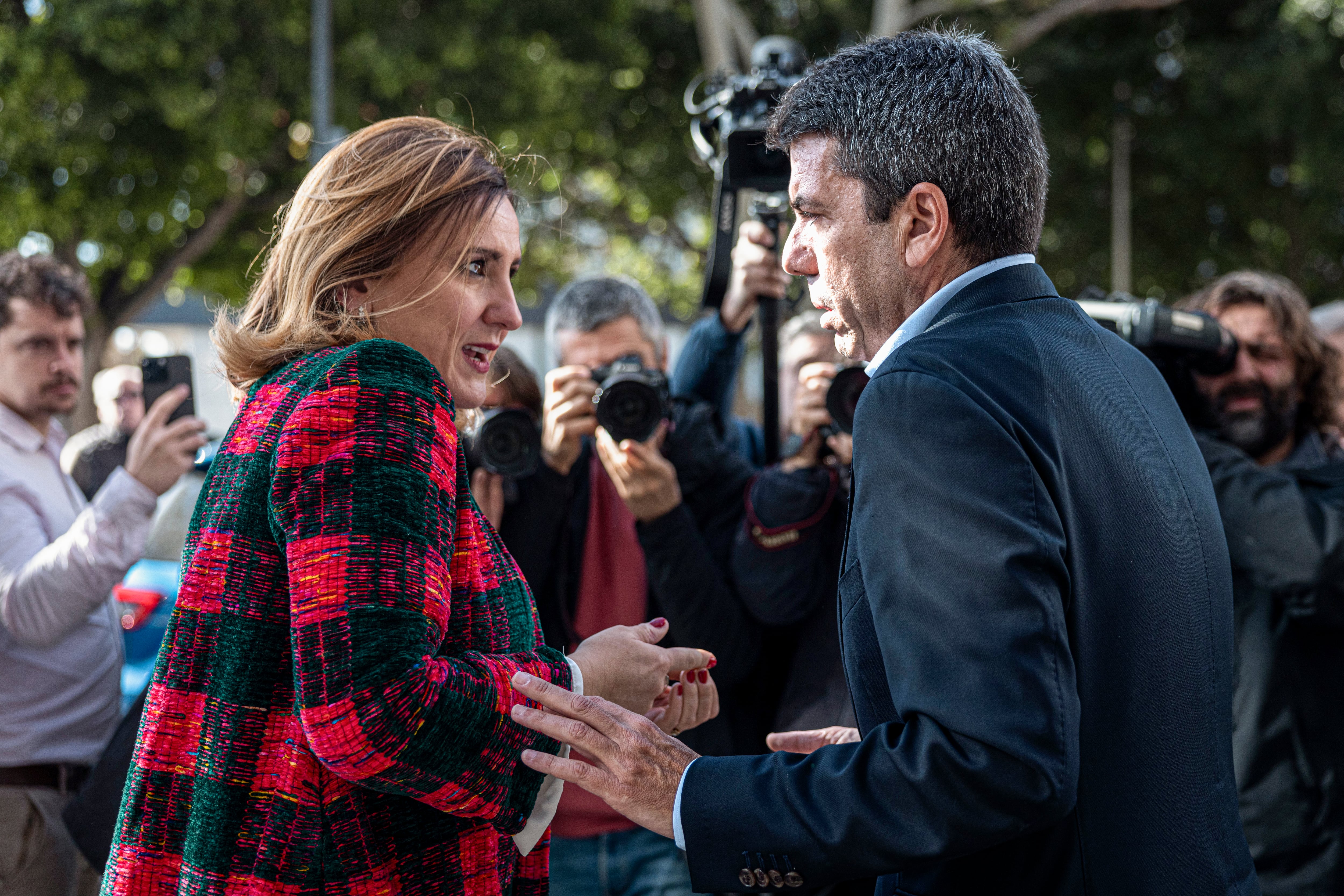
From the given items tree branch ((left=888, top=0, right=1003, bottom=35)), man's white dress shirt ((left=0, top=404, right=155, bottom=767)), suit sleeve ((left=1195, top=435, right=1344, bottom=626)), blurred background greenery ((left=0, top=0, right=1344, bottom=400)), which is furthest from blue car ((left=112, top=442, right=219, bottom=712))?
tree branch ((left=888, top=0, right=1003, bottom=35))

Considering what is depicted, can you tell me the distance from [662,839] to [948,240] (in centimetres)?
188

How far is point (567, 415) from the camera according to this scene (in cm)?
317

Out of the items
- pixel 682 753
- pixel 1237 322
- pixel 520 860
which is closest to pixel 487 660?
pixel 682 753

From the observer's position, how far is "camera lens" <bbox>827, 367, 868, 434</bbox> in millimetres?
2904

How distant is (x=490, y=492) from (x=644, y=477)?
429 mm

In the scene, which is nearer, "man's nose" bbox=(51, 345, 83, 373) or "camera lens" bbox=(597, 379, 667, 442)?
"camera lens" bbox=(597, 379, 667, 442)

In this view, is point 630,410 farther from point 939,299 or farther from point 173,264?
point 173,264

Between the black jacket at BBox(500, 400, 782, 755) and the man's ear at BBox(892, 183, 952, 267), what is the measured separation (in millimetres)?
1536

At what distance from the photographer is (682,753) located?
5.03 feet

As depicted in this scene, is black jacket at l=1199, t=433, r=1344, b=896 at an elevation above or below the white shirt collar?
below

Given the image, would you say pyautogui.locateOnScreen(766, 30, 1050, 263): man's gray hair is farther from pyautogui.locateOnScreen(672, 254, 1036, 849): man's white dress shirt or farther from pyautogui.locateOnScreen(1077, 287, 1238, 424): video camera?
pyautogui.locateOnScreen(1077, 287, 1238, 424): video camera

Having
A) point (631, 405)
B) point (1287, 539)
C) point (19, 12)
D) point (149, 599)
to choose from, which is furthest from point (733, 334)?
point (19, 12)

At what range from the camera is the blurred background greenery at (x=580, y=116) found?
10273 millimetres

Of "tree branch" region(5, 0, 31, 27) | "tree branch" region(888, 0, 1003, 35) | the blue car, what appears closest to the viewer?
the blue car
